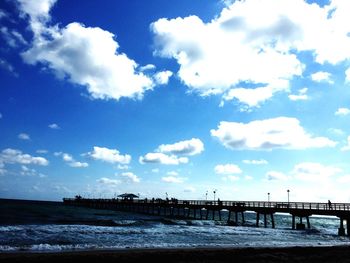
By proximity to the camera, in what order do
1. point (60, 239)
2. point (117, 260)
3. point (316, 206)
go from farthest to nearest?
point (316, 206) → point (60, 239) → point (117, 260)

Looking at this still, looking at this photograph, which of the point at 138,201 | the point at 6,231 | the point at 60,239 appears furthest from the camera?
the point at 138,201

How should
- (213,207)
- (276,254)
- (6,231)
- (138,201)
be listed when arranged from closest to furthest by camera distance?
(276,254)
(6,231)
(213,207)
(138,201)

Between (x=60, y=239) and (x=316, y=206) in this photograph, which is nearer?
(x=60, y=239)

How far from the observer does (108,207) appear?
321 ft

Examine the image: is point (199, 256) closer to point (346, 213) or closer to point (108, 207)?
point (346, 213)

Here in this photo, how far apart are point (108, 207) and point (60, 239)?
247 ft

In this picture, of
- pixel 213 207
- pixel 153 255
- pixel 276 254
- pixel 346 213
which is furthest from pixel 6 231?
pixel 213 207

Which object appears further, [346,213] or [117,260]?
[346,213]

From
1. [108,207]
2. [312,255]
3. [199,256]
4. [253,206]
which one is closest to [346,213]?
[253,206]

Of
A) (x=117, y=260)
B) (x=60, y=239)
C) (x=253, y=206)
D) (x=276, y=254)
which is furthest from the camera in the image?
(x=253, y=206)

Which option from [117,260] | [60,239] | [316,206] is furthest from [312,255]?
[316,206]

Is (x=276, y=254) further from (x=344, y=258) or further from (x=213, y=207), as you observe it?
(x=213, y=207)

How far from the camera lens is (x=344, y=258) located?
1683cm

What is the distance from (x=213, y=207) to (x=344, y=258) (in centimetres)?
3836
